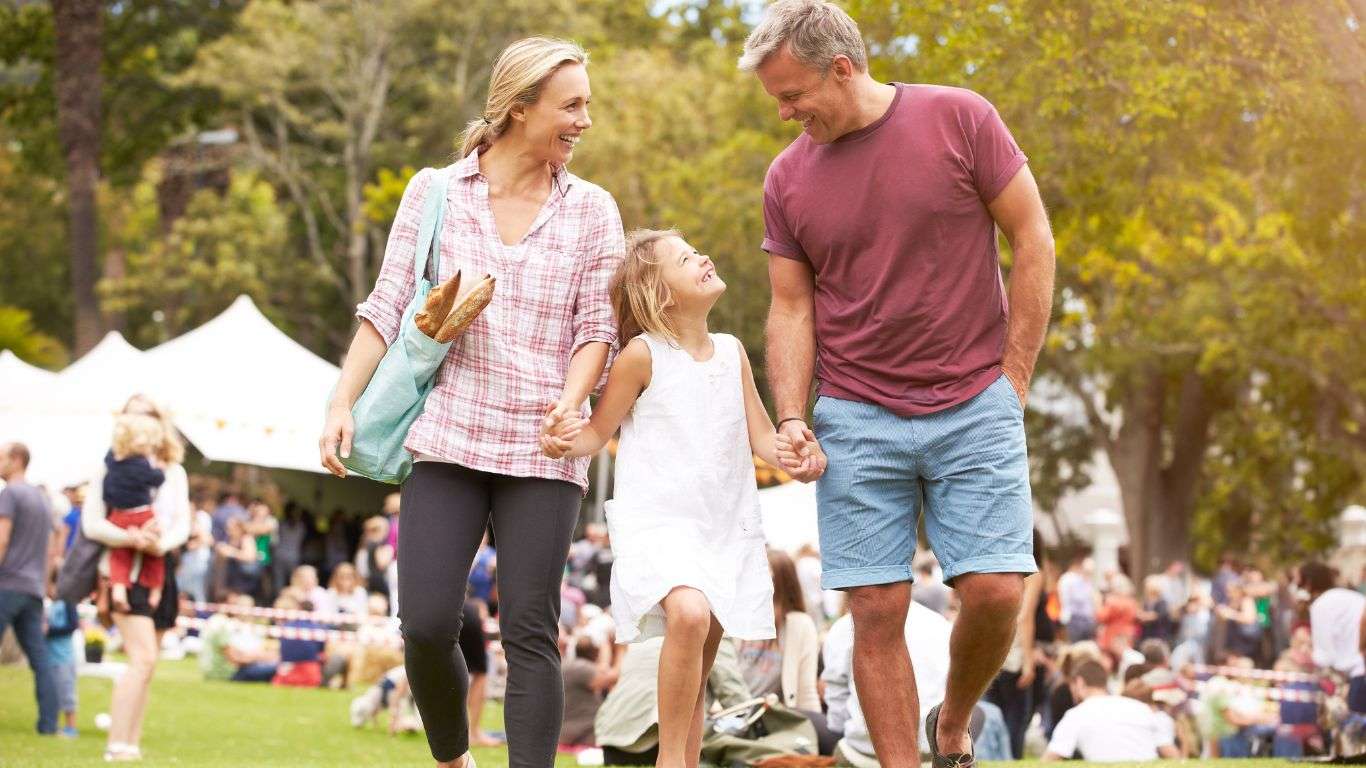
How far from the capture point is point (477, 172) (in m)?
4.92

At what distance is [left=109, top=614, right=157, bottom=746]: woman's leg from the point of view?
9.38 m

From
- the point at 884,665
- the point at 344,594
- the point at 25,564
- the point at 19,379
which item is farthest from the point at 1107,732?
the point at 19,379

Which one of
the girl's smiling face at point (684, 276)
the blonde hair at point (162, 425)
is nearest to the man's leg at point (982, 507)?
the girl's smiling face at point (684, 276)

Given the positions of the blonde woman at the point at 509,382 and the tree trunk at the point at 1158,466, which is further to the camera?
the tree trunk at the point at 1158,466

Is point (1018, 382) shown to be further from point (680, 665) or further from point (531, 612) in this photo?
point (531, 612)

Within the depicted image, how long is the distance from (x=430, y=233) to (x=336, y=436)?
625 mm

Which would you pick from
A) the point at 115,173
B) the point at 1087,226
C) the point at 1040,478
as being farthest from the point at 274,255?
the point at 1087,226

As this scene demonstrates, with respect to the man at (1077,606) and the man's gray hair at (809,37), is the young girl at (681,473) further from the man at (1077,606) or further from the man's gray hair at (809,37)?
the man at (1077,606)

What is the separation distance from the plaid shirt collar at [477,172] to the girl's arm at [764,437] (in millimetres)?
707

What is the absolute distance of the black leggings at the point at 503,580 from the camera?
4.53m

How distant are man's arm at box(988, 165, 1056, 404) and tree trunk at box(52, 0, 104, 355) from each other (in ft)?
91.1

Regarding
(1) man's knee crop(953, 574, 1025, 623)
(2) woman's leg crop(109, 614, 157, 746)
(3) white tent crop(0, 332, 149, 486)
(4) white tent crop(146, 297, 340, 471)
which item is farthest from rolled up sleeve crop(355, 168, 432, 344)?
(3) white tent crop(0, 332, 149, 486)

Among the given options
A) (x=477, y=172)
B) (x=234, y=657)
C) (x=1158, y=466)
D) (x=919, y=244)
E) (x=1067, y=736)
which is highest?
(x=1158, y=466)

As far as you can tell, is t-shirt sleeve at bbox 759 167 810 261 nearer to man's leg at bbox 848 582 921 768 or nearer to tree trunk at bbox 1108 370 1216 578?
man's leg at bbox 848 582 921 768
